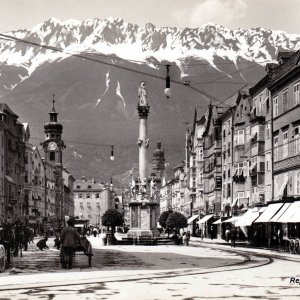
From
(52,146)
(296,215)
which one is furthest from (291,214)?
(52,146)

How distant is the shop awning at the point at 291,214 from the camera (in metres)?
43.5

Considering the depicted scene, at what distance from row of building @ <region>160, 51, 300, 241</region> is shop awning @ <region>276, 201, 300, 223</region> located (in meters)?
3.09

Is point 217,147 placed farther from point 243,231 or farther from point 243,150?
point 243,231

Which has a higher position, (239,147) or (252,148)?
(239,147)

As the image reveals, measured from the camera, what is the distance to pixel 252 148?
70.9 meters

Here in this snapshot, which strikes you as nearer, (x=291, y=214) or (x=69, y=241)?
(x=69, y=241)

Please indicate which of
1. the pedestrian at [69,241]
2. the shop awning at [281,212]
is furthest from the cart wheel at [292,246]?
the pedestrian at [69,241]

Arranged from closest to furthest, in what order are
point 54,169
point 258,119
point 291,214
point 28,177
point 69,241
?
point 69,241, point 291,214, point 258,119, point 28,177, point 54,169

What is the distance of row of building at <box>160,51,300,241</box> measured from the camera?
183ft

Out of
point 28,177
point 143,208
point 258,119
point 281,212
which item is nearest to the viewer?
point 281,212

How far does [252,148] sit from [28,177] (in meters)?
62.5

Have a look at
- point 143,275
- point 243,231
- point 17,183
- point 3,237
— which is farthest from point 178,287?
point 17,183

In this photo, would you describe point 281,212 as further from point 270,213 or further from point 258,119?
point 258,119

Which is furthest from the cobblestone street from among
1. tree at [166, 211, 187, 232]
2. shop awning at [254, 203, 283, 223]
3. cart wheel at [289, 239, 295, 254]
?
tree at [166, 211, 187, 232]
